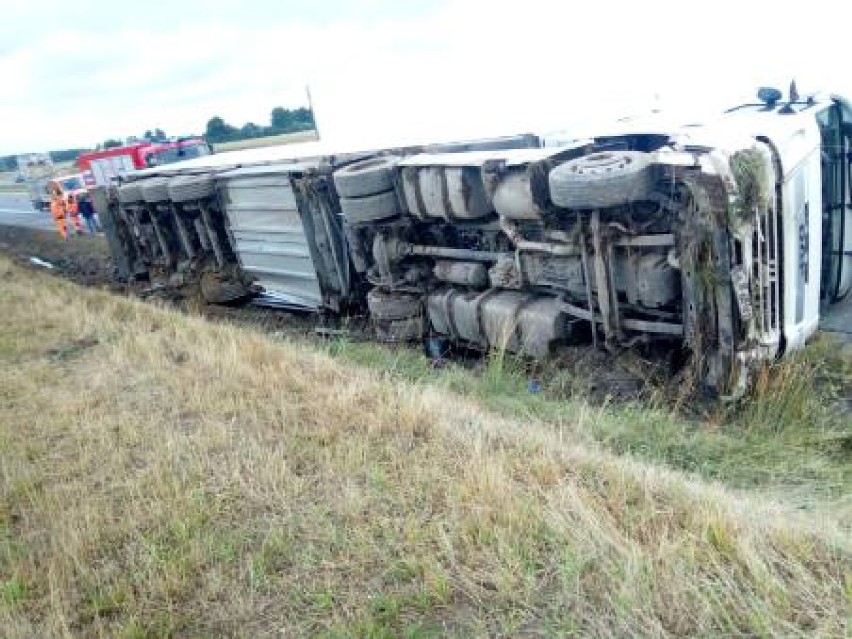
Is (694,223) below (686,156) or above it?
below

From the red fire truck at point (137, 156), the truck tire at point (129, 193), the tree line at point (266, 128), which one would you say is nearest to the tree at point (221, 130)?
Answer: the tree line at point (266, 128)

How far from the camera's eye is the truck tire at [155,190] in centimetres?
958

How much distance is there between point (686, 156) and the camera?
410 cm

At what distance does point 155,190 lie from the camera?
9.68 m

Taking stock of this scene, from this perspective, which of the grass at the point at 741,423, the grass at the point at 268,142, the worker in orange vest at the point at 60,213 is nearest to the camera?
the grass at the point at 741,423

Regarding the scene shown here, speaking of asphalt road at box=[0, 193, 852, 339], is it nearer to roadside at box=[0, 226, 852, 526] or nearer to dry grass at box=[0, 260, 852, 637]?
roadside at box=[0, 226, 852, 526]

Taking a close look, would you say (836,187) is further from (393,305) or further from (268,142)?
(268,142)

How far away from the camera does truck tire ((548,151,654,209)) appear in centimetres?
422

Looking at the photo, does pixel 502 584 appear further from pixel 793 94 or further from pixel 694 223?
pixel 793 94

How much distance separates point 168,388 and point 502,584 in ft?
10.0

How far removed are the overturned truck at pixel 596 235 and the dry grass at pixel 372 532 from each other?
1.07 meters

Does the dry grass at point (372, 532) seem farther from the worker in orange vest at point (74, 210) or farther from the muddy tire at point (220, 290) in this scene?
the worker in orange vest at point (74, 210)

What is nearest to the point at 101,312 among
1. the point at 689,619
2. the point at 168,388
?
the point at 168,388

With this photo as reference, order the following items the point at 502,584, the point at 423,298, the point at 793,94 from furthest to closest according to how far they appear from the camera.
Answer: the point at 423,298 → the point at 793,94 → the point at 502,584
